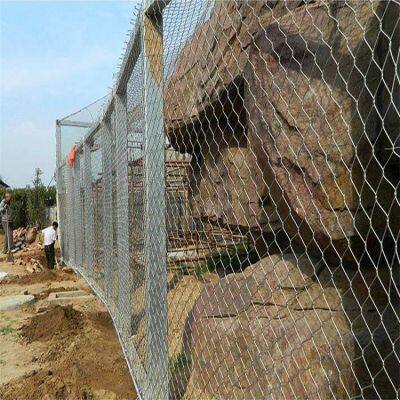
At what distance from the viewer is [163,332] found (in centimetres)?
251

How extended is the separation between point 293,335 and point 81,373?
2522 millimetres

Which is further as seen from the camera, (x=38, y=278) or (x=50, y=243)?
(x=50, y=243)

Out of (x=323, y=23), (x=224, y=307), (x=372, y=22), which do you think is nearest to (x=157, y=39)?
(x=323, y=23)

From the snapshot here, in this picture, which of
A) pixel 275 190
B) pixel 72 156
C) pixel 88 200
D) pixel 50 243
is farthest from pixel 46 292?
pixel 275 190

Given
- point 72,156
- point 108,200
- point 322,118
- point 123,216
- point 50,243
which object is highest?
point 72,156

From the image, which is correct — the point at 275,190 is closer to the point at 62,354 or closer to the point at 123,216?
the point at 123,216

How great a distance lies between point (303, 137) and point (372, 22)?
564 millimetres

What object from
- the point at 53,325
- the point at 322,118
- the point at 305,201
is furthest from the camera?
the point at 53,325

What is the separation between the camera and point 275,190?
255 cm

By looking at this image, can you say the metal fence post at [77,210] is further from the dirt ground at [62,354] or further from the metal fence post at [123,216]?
the metal fence post at [123,216]

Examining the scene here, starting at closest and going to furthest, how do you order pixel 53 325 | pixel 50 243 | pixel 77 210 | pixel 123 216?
pixel 123 216
pixel 53 325
pixel 77 210
pixel 50 243

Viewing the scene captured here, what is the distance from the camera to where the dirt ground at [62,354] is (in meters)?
3.83

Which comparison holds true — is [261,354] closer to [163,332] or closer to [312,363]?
[312,363]

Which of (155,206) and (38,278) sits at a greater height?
(155,206)
